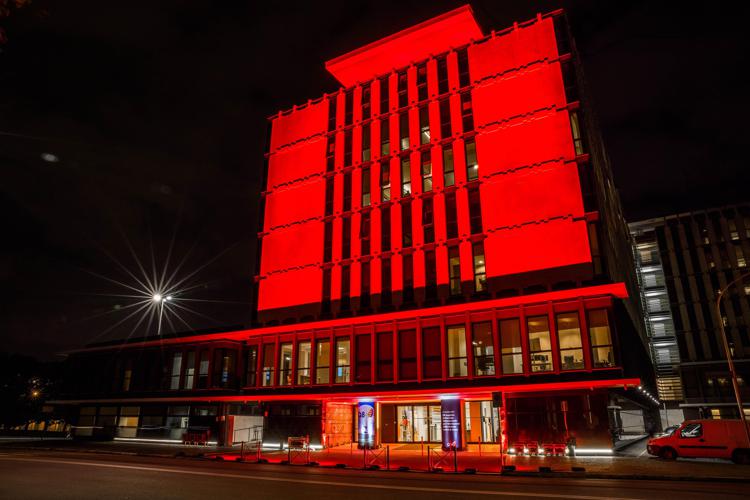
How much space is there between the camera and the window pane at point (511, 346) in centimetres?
2625

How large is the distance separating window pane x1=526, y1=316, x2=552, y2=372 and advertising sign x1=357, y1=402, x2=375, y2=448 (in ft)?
36.4

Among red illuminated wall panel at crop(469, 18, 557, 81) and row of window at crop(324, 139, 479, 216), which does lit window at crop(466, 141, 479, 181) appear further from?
red illuminated wall panel at crop(469, 18, 557, 81)

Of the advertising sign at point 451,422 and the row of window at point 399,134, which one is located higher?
the row of window at point 399,134

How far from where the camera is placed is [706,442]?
2048 centimetres

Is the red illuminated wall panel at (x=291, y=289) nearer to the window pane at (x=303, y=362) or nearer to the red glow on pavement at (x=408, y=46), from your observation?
the window pane at (x=303, y=362)

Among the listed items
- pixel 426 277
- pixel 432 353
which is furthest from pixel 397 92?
pixel 432 353

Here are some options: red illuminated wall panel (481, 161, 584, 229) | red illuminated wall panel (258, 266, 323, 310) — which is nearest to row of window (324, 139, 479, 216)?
red illuminated wall panel (481, 161, 584, 229)

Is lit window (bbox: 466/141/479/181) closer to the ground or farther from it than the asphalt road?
farther from it

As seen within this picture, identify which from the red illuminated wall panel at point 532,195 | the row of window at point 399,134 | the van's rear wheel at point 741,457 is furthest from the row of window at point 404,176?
the van's rear wheel at point 741,457

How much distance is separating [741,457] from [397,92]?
3177 centimetres

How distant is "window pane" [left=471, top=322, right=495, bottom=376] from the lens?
1059 inches

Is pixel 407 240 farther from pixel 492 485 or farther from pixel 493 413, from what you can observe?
pixel 492 485

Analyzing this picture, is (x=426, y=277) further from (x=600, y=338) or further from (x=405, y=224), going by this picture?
(x=600, y=338)

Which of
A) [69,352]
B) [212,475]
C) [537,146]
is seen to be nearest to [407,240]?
[537,146]
